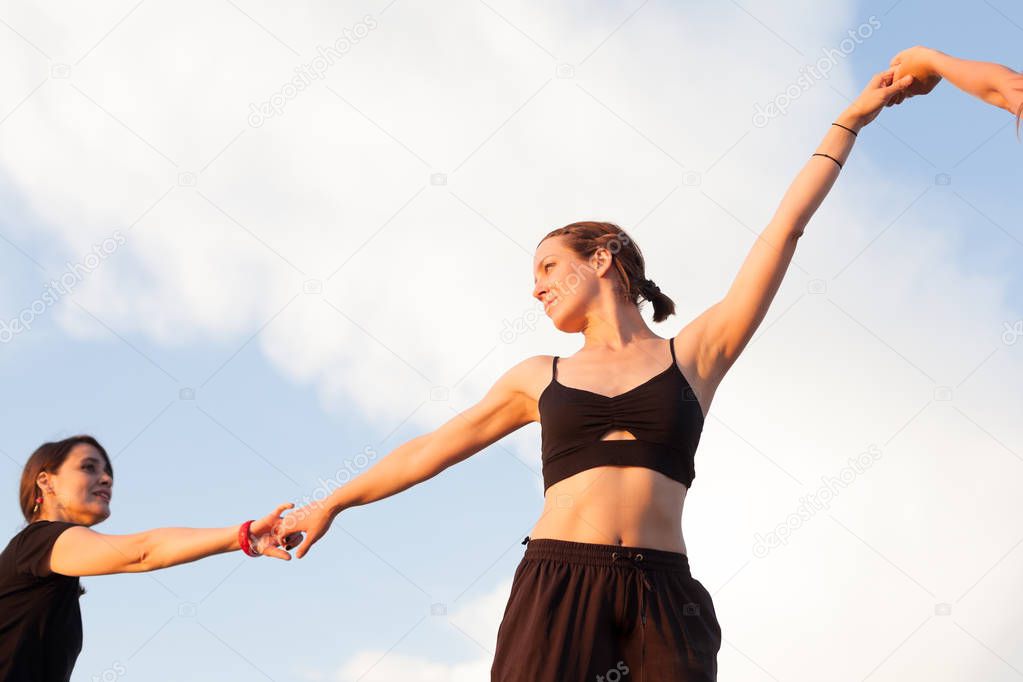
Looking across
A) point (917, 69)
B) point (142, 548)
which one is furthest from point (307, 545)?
point (917, 69)

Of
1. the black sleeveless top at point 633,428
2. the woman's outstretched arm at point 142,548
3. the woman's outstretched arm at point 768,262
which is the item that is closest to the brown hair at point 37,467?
the woman's outstretched arm at point 142,548

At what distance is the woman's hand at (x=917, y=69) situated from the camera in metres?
4.87

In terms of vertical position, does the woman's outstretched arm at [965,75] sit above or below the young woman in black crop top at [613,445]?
above

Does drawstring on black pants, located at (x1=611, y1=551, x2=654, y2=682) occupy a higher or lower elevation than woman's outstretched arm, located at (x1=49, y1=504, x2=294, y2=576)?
lower

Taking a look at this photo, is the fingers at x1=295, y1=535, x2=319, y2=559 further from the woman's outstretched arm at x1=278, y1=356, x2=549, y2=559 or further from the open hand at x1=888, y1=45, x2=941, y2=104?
the open hand at x1=888, y1=45, x2=941, y2=104

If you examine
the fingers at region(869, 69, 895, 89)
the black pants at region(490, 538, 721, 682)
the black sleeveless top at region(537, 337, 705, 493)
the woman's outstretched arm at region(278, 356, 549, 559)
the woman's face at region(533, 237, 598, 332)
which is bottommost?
the black pants at region(490, 538, 721, 682)

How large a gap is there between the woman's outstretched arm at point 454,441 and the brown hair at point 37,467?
6.12 feet

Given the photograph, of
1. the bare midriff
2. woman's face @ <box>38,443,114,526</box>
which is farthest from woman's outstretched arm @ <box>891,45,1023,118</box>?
woman's face @ <box>38,443,114,526</box>

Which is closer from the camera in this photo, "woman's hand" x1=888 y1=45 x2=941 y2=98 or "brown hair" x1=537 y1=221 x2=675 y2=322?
"woman's hand" x1=888 y1=45 x2=941 y2=98

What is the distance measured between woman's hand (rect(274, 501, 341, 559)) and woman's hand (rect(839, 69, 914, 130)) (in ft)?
9.74

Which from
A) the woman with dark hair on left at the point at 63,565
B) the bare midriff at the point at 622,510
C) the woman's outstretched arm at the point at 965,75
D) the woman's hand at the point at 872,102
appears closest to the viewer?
the woman's outstretched arm at the point at 965,75

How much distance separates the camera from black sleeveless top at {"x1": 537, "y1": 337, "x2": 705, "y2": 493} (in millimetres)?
4484

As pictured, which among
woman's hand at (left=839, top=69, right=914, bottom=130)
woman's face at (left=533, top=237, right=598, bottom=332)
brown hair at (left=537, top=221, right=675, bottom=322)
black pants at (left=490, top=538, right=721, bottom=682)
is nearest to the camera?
black pants at (left=490, top=538, right=721, bottom=682)

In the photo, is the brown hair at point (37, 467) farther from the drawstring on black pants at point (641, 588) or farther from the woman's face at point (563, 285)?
the drawstring on black pants at point (641, 588)
